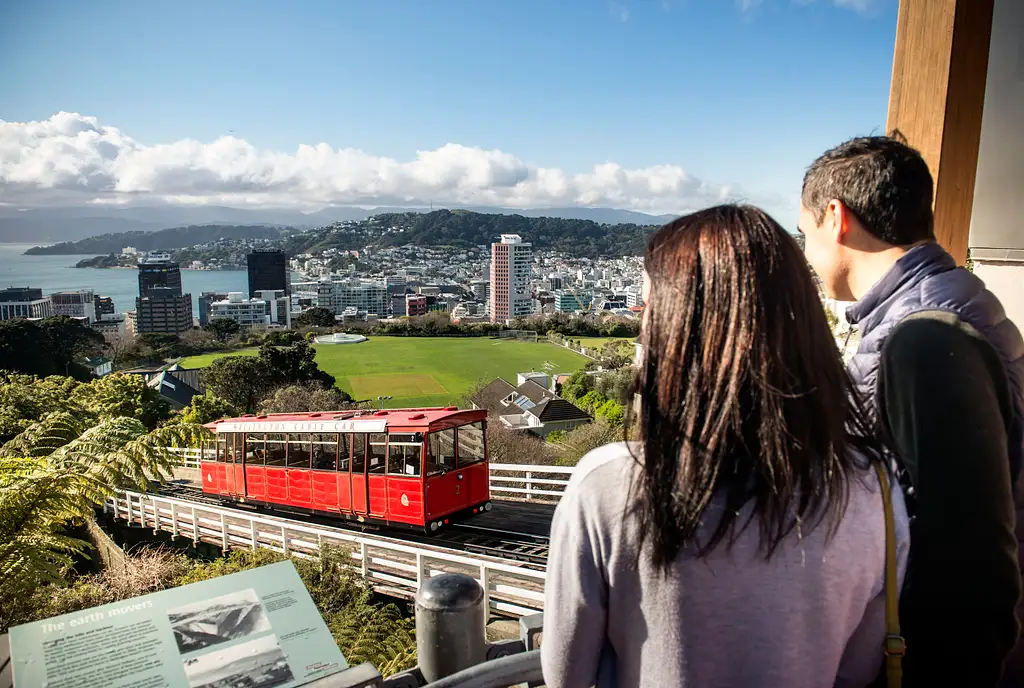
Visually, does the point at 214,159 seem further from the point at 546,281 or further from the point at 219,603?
the point at 219,603

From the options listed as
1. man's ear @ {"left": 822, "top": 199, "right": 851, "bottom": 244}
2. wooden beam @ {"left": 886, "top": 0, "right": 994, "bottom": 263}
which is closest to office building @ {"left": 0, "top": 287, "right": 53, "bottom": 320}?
wooden beam @ {"left": 886, "top": 0, "right": 994, "bottom": 263}

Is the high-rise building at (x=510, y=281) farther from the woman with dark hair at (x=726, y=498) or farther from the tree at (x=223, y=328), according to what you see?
the woman with dark hair at (x=726, y=498)

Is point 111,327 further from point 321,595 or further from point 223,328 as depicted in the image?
point 321,595

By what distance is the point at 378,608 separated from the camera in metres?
5.75

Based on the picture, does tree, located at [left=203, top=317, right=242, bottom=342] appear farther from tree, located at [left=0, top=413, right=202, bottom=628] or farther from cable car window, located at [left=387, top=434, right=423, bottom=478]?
tree, located at [left=0, top=413, right=202, bottom=628]

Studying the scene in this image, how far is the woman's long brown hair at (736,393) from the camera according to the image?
76 cm

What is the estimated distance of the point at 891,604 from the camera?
0.87m

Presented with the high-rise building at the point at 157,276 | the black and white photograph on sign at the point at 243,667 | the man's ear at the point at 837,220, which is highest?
the man's ear at the point at 837,220

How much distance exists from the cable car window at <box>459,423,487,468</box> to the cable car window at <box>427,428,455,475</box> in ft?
0.54

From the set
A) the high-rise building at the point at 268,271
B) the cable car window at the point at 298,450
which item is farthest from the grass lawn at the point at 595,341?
the high-rise building at the point at 268,271

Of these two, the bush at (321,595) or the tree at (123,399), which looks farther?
the tree at (123,399)

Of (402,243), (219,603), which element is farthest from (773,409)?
(402,243)

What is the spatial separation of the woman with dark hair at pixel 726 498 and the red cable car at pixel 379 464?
22.6 feet

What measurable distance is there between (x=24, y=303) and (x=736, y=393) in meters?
23.5
